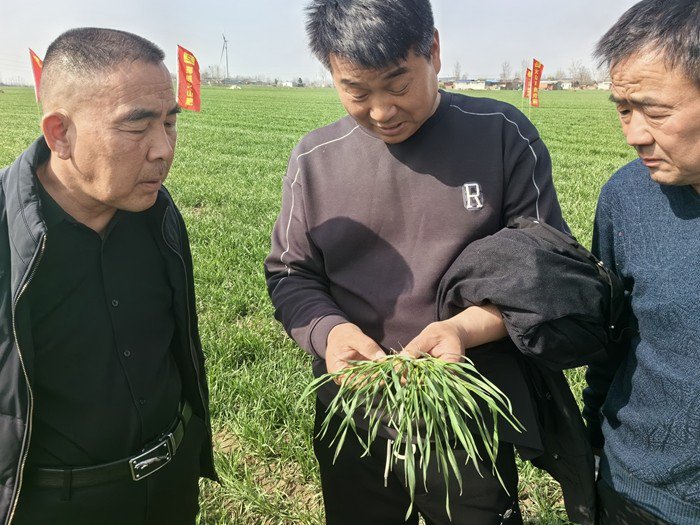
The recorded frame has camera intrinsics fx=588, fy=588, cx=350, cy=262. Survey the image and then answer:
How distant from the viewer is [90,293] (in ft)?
6.27

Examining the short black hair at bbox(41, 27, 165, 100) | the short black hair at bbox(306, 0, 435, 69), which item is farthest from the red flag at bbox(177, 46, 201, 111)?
the short black hair at bbox(306, 0, 435, 69)

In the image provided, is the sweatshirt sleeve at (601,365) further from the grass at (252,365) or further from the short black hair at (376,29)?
the grass at (252,365)

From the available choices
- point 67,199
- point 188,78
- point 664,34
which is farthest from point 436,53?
point 188,78

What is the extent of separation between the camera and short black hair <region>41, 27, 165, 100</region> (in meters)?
1.75

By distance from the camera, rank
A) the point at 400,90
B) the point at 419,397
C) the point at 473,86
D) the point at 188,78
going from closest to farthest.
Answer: the point at 419,397, the point at 400,90, the point at 188,78, the point at 473,86

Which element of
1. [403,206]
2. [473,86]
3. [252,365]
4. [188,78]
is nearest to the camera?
[403,206]

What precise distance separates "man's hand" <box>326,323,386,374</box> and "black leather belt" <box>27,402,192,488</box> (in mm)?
801

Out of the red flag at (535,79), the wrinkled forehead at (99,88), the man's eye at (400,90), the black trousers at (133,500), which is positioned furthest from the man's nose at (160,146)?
the red flag at (535,79)

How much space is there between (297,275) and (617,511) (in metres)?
1.22

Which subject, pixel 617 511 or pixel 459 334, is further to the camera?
pixel 617 511

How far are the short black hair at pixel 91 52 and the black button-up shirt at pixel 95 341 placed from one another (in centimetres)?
40

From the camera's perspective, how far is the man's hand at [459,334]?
1.60m

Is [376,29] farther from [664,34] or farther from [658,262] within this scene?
[658,262]

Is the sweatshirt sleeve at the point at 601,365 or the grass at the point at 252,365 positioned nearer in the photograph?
the sweatshirt sleeve at the point at 601,365
